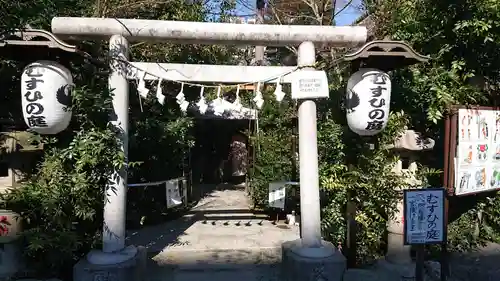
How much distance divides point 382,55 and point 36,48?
15.4 feet

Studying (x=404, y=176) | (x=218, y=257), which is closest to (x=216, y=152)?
(x=218, y=257)

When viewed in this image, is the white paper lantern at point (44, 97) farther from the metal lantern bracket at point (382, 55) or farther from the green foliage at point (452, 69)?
the green foliage at point (452, 69)

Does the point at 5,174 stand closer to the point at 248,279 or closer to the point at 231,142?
the point at 248,279

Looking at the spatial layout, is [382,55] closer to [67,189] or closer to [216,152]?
[67,189]

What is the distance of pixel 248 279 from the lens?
640 centimetres

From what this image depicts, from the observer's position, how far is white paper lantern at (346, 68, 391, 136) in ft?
19.4

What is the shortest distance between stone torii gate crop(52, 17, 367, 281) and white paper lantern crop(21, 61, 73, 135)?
647mm

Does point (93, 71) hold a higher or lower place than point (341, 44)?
lower

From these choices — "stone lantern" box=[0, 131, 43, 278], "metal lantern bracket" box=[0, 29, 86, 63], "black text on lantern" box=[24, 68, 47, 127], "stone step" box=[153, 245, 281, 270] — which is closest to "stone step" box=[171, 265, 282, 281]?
"stone step" box=[153, 245, 281, 270]

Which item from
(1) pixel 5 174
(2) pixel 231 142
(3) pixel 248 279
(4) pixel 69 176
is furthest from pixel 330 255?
(2) pixel 231 142

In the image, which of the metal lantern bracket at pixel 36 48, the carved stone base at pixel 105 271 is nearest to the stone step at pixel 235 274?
the carved stone base at pixel 105 271

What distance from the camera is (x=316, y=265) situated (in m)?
5.90

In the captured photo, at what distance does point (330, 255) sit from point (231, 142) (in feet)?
37.0

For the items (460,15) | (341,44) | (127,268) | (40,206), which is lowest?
(127,268)
